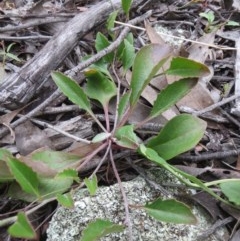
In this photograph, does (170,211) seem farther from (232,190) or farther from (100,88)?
(100,88)

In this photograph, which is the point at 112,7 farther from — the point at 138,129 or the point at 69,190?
the point at 69,190

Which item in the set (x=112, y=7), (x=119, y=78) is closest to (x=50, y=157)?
(x=119, y=78)

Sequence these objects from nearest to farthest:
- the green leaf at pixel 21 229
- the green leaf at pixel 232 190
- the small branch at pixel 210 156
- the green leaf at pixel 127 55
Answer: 1. the green leaf at pixel 21 229
2. the green leaf at pixel 232 190
3. the small branch at pixel 210 156
4. the green leaf at pixel 127 55

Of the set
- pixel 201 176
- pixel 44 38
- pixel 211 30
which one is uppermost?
pixel 44 38

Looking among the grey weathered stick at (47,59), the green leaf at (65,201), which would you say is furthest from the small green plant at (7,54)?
the green leaf at (65,201)

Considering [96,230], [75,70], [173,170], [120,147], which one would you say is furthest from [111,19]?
[96,230]

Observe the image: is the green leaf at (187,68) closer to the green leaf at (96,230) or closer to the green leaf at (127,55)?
the green leaf at (127,55)
